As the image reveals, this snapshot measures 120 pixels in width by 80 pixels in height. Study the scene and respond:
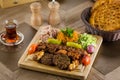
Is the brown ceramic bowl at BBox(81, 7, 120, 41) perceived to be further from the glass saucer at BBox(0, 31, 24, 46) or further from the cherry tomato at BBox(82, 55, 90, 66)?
the glass saucer at BBox(0, 31, 24, 46)

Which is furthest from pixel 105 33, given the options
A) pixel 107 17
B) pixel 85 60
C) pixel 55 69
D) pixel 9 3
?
pixel 9 3

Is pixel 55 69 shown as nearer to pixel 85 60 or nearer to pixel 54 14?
pixel 85 60

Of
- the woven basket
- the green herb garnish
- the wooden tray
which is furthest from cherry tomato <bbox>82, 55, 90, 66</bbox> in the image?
the woven basket

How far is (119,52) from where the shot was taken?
4.66 ft

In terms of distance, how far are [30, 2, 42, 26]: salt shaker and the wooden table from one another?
0.03m

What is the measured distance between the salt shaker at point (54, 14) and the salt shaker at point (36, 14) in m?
0.06

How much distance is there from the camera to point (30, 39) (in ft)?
4.83

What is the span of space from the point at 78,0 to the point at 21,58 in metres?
0.65

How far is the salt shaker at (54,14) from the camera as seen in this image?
154cm

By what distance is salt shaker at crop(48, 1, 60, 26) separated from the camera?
60.4 inches

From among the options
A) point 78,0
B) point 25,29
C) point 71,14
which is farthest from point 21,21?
point 78,0

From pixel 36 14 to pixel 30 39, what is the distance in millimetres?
153

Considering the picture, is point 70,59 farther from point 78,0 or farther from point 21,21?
point 78,0

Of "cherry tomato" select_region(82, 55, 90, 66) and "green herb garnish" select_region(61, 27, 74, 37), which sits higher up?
"green herb garnish" select_region(61, 27, 74, 37)
